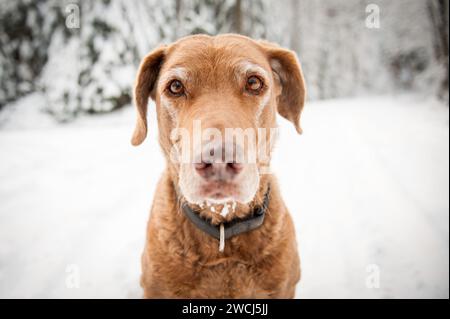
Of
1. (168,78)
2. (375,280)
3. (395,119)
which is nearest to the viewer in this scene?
(168,78)

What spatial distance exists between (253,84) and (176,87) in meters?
0.63

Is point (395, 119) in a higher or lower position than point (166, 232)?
higher

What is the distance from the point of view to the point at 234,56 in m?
2.18

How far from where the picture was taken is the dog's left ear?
255cm

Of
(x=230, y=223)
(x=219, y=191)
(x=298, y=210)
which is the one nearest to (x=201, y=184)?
(x=219, y=191)

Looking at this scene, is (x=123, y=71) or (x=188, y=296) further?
(x=123, y=71)

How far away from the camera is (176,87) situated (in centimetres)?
219

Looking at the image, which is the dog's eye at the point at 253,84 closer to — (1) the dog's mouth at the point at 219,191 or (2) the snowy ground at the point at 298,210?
(1) the dog's mouth at the point at 219,191

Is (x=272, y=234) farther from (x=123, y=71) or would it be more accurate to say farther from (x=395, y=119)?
(x=123, y=71)

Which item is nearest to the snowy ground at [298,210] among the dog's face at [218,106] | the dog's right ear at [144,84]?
the dog's right ear at [144,84]
